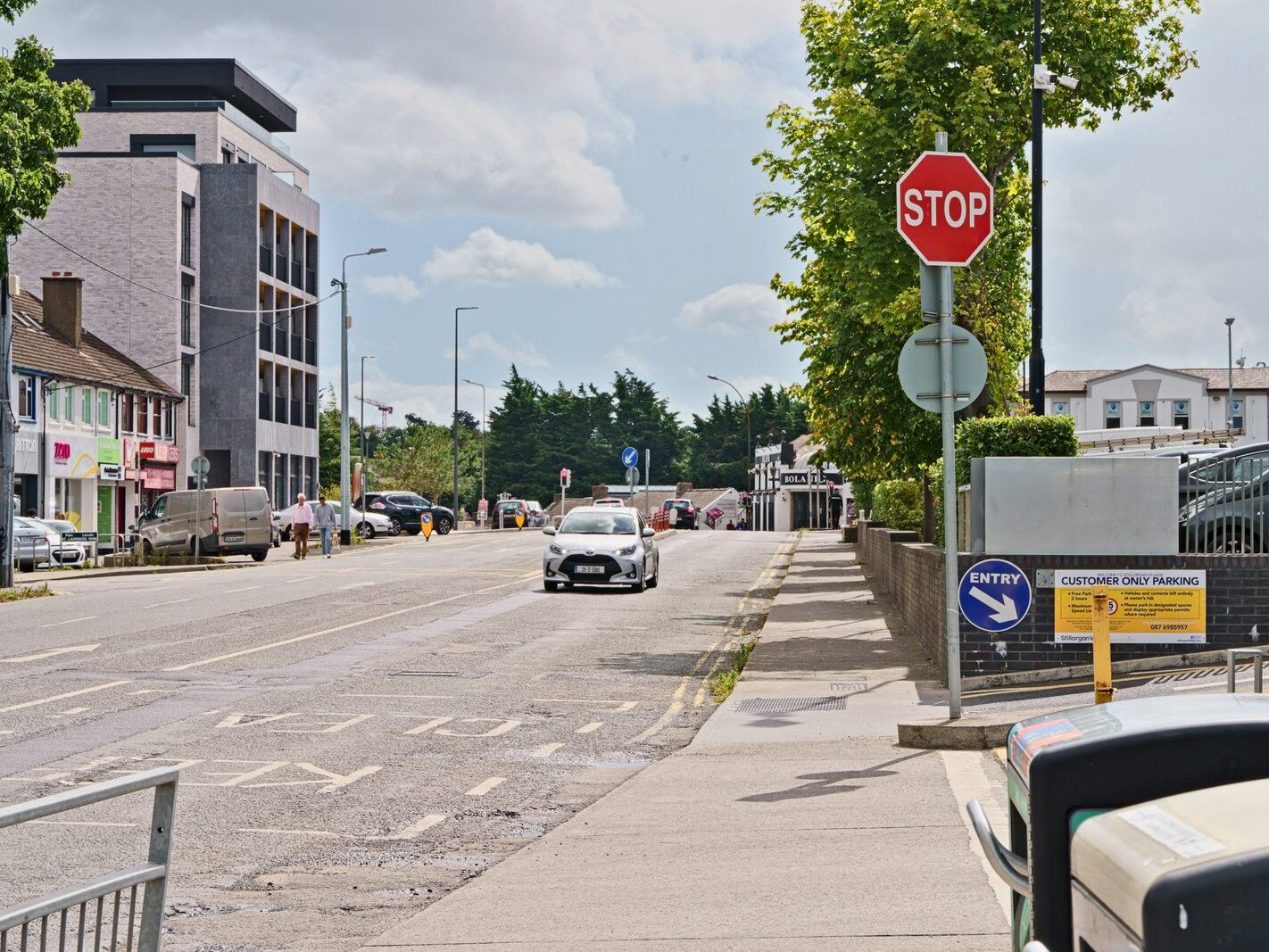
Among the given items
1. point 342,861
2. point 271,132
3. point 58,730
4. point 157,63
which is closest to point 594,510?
point 58,730

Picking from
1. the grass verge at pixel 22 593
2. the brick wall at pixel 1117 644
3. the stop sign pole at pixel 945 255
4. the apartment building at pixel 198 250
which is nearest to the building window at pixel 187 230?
the apartment building at pixel 198 250

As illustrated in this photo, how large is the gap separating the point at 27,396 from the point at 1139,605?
140ft

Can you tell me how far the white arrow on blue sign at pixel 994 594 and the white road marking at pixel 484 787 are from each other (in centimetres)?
420

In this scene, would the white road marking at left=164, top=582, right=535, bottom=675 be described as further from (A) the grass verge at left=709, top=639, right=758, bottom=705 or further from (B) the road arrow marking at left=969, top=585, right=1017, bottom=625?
(B) the road arrow marking at left=969, top=585, right=1017, bottom=625

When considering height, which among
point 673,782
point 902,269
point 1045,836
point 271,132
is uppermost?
point 271,132

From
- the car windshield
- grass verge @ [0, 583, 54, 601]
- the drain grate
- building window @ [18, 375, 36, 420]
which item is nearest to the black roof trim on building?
building window @ [18, 375, 36, 420]

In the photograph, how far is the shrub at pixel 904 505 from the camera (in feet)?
121

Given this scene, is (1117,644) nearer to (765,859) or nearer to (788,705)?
(788,705)

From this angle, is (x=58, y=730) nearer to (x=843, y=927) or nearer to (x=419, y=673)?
(x=419, y=673)

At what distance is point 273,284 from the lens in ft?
226

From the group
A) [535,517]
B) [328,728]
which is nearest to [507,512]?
[535,517]

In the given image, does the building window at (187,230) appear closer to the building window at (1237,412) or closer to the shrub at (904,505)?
the shrub at (904,505)

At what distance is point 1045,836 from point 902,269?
1819 centimetres

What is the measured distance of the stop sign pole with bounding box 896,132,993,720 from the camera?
11.4 metres
